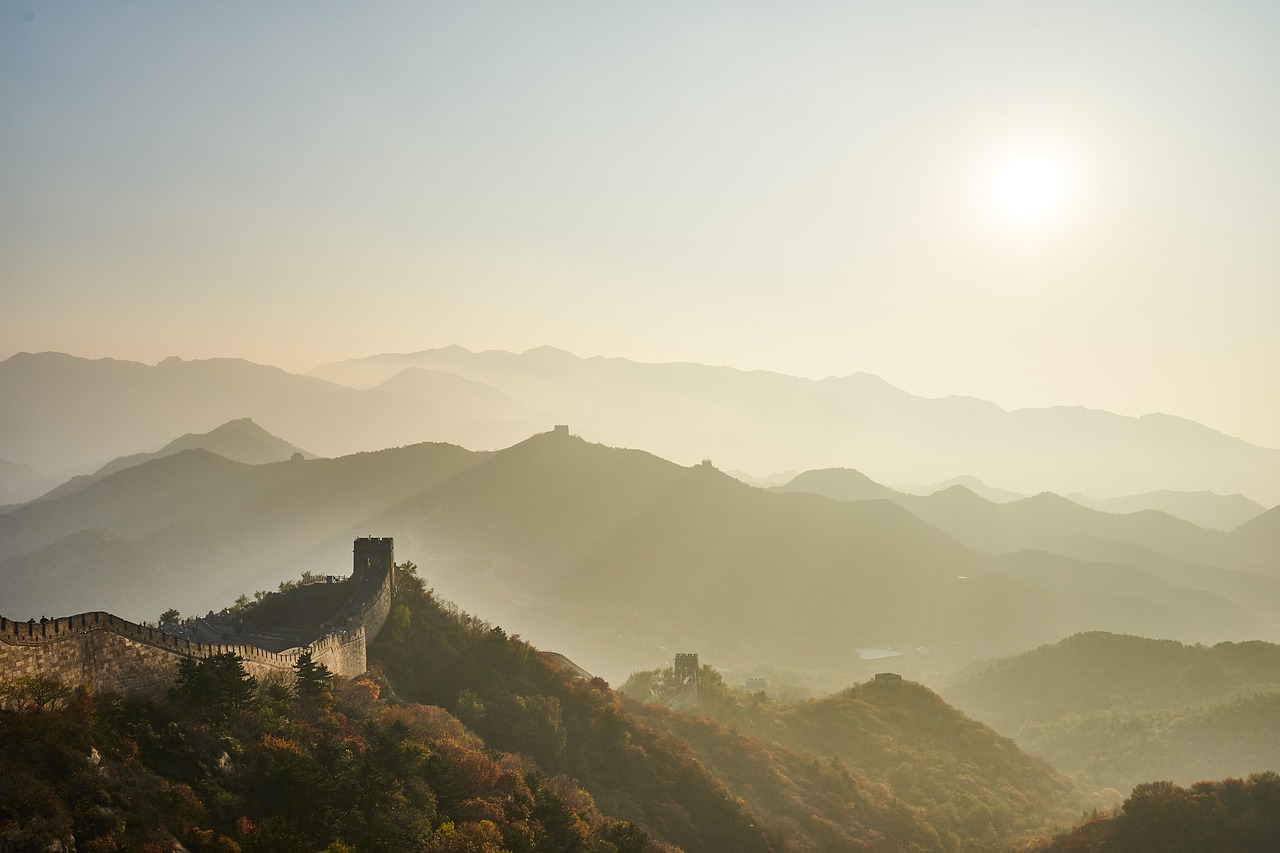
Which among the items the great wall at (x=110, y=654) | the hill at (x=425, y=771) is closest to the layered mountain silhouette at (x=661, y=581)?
the hill at (x=425, y=771)

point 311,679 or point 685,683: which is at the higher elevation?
point 311,679

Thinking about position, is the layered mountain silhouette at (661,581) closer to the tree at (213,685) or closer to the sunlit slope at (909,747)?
the sunlit slope at (909,747)

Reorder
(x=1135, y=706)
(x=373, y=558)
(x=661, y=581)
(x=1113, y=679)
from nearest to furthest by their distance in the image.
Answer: (x=373, y=558)
(x=1135, y=706)
(x=1113, y=679)
(x=661, y=581)

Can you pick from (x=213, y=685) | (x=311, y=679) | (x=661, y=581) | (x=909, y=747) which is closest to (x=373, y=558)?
(x=311, y=679)

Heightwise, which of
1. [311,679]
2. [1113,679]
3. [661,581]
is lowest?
[1113,679]

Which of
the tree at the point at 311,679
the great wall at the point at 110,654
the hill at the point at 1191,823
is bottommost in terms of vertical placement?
the hill at the point at 1191,823

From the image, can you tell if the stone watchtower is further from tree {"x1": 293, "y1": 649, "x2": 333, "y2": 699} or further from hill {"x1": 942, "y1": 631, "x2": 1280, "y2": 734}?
hill {"x1": 942, "y1": 631, "x2": 1280, "y2": 734}

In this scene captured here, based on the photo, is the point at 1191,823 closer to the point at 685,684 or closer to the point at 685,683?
the point at 685,684

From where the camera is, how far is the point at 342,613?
40062 mm

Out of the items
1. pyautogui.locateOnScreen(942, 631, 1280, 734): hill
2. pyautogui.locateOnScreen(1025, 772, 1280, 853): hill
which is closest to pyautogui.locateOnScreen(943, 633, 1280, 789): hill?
pyautogui.locateOnScreen(942, 631, 1280, 734): hill

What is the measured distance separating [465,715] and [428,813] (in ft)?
43.5

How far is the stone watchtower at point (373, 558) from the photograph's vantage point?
1759 inches

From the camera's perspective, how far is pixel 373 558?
4512 centimetres

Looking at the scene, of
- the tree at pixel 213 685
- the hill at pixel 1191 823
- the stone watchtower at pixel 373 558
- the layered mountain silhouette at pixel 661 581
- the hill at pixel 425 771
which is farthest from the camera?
the layered mountain silhouette at pixel 661 581
